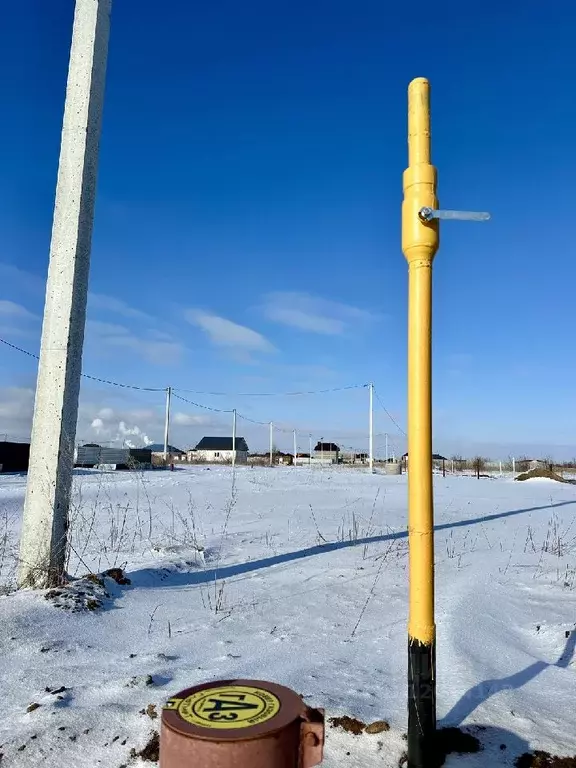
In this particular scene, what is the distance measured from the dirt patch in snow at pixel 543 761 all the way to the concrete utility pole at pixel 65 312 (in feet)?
11.5

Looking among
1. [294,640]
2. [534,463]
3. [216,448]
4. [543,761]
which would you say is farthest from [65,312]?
[216,448]

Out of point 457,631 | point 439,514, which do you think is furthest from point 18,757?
point 439,514

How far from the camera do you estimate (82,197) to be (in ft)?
16.5

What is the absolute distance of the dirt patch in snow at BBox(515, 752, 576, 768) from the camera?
2.25 m

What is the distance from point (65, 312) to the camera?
4852 millimetres

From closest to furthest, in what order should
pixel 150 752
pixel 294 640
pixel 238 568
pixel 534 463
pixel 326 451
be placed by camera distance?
pixel 150 752, pixel 294 640, pixel 238 568, pixel 534 463, pixel 326 451

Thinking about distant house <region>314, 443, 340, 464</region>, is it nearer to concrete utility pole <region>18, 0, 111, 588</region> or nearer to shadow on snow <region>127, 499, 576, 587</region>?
shadow on snow <region>127, 499, 576, 587</region>

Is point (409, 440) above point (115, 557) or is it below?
above

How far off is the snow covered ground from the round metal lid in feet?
3.30

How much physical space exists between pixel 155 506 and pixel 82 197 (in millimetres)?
7157

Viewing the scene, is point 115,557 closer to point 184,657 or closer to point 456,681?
point 184,657

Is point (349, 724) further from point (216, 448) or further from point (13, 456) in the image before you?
point (216, 448)

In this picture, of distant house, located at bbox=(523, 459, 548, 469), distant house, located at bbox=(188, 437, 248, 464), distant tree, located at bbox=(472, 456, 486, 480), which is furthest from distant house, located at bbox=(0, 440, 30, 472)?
distant house, located at bbox=(188, 437, 248, 464)

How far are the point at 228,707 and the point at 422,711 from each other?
42.0 inches
